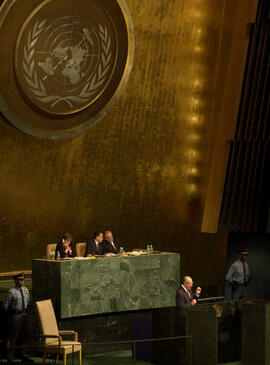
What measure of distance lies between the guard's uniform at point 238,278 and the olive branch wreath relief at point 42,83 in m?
3.75

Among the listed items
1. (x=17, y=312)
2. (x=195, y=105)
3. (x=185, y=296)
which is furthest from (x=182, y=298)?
(x=195, y=105)

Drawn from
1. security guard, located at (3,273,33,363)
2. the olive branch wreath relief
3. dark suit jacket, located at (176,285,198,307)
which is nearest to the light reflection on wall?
the olive branch wreath relief

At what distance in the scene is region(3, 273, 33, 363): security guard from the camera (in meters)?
10.6

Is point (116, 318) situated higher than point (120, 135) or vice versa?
point (120, 135)

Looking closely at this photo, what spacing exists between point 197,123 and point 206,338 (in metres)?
5.21

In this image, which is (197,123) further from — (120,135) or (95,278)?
(95,278)

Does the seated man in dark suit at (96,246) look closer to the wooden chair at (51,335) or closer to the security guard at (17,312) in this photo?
the security guard at (17,312)

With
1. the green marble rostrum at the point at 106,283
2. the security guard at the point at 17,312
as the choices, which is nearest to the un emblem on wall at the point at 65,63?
the green marble rostrum at the point at 106,283

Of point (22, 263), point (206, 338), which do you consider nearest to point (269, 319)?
point (206, 338)

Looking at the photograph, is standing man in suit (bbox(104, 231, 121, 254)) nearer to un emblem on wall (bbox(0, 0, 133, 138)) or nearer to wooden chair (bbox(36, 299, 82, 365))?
un emblem on wall (bbox(0, 0, 133, 138))

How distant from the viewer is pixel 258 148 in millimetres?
13781

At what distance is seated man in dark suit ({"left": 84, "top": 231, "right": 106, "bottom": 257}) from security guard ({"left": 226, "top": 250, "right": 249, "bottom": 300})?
8.05 feet

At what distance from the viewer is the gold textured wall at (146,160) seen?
1241 cm

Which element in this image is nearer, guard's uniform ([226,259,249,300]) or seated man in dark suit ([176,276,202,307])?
seated man in dark suit ([176,276,202,307])
